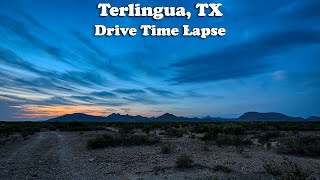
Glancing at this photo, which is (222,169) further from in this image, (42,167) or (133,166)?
(42,167)

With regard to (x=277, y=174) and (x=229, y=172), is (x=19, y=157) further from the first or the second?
(x=277, y=174)

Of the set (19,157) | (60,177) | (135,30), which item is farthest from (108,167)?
(135,30)

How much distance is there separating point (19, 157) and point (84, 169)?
5681 millimetres

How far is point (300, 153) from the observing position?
1742cm

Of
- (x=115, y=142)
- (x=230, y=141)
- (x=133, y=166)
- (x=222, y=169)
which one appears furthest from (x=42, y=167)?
(x=230, y=141)

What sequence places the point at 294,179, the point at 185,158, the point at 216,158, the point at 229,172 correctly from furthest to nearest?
the point at 216,158 → the point at 185,158 → the point at 229,172 → the point at 294,179

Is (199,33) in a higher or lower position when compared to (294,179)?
higher

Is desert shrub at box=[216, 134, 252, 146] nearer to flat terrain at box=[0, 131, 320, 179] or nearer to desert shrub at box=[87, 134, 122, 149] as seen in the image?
flat terrain at box=[0, 131, 320, 179]

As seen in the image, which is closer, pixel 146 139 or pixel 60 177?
pixel 60 177

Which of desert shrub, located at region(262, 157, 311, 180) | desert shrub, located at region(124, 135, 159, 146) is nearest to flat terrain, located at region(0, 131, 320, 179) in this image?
desert shrub, located at region(262, 157, 311, 180)

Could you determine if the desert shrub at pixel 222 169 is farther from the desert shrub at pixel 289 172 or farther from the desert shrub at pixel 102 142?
the desert shrub at pixel 102 142

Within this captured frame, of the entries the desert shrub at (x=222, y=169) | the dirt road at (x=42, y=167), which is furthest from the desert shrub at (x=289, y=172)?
the dirt road at (x=42, y=167)

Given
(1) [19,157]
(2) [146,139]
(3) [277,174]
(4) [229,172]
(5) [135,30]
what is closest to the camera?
(3) [277,174]

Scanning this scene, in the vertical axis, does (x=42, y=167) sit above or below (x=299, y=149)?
below
